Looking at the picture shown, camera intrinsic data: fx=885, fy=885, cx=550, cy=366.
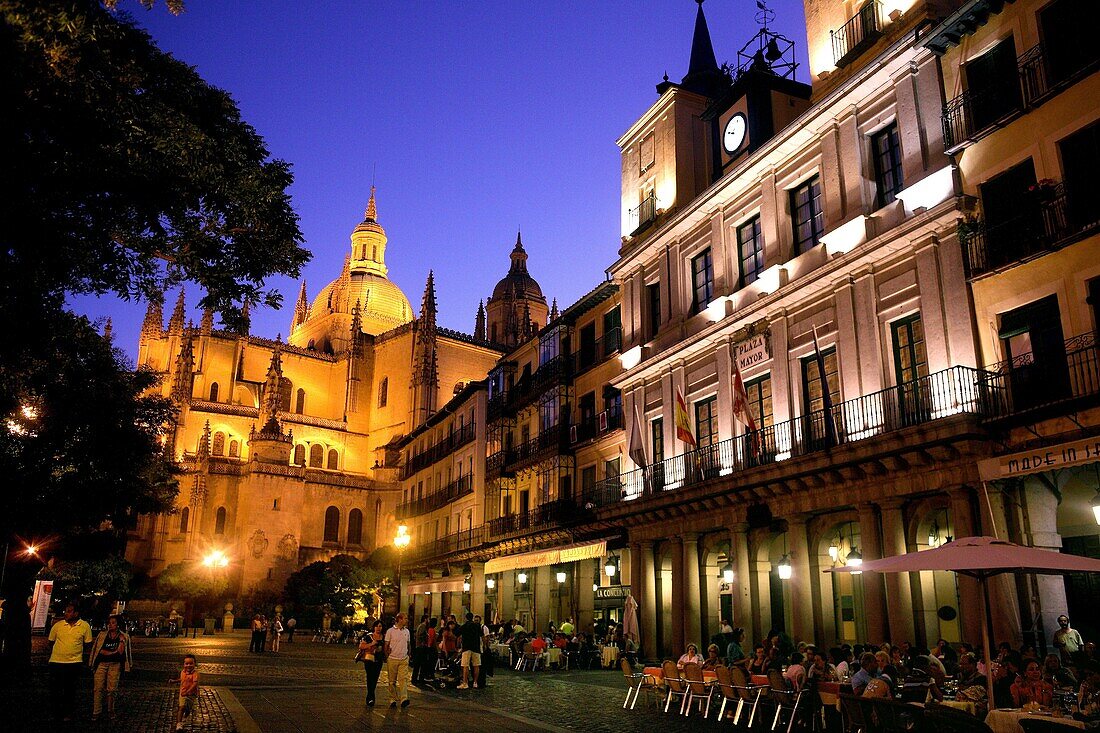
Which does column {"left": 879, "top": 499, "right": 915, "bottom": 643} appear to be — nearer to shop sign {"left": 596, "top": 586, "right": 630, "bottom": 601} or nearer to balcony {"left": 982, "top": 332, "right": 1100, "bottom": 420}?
balcony {"left": 982, "top": 332, "right": 1100, "bottom": 420}

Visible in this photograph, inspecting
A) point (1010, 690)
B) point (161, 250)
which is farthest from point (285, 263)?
point (1010, 690)

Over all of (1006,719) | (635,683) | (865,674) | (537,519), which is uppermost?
(537,519)

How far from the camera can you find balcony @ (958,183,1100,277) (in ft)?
45.6

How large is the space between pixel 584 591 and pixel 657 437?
8364 mm

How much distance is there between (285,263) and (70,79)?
11.8 ft

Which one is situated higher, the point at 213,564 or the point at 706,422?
the point at 706,422

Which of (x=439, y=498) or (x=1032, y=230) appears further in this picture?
(x=439, y=498)

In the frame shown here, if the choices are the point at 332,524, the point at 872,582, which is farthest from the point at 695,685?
the point at 332,524

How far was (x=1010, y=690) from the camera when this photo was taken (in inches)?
428

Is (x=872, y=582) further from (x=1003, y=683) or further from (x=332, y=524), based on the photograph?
(x=332, y=524)

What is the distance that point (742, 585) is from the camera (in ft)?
68.3

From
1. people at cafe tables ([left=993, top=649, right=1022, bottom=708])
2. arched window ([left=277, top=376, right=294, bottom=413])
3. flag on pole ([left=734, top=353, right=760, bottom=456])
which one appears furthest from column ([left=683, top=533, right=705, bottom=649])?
arched window ([left=277, top=376, right=294, bottom=413])

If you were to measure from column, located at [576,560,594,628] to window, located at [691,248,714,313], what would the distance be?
11330 millimetres

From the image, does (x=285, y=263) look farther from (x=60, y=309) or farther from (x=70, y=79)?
(x=70, y=79)
